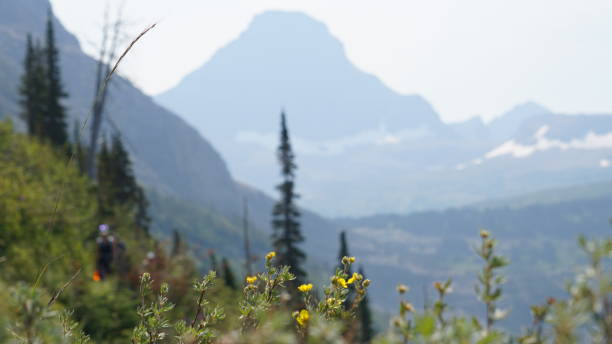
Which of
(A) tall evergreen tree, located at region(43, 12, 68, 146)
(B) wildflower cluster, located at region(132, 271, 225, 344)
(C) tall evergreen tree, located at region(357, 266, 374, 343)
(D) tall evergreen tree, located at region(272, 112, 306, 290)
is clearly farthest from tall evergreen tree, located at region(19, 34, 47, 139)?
(B) wildflower cluster, located at region(132, 271, 225, 344)

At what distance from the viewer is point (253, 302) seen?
6.77ft

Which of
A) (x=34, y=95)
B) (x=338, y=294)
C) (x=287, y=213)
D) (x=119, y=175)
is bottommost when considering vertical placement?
(x=287, y=213)

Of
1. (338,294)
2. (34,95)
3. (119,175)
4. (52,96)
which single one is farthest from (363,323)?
(338,294)

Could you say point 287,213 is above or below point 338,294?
below

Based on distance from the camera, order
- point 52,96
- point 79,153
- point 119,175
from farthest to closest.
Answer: point 119,175 < point 52,96 < point 79,153

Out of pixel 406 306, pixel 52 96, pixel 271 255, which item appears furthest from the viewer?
pixel 52 96

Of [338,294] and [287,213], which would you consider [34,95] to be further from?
[338,294]

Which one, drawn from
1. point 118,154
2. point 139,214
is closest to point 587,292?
point 118,154

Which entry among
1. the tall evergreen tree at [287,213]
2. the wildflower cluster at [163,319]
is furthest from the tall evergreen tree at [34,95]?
the wildflower cluster at [163,319]

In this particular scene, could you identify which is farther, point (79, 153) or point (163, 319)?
point (79, 153)

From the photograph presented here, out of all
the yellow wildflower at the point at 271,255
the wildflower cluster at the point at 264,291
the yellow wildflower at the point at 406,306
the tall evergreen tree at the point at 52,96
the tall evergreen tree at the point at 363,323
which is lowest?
the tall evergreen tree at the point at 363,323

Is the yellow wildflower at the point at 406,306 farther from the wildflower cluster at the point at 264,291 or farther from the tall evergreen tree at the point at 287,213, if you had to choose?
the tall evergreen tree at the point at 287,213

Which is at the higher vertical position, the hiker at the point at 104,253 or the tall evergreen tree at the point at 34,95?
the tall evergreen tree at the point at 34,95

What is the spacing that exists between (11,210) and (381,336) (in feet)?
46.2
